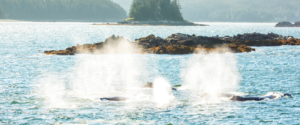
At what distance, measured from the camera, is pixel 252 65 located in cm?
4512

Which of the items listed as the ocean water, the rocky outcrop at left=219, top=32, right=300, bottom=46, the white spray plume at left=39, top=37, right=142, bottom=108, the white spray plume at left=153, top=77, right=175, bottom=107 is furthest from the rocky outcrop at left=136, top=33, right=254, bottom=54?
the white spray plume at left=153, top=77, right=175, bottom=107

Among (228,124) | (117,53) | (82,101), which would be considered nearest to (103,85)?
(82,101)

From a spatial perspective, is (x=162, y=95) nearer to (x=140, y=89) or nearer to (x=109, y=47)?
(x=140, y=89)

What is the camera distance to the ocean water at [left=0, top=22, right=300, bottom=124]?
20516 millimetres

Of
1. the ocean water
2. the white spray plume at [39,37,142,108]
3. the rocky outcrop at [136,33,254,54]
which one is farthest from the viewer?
the rocky outcrop at [136,33,254,54]

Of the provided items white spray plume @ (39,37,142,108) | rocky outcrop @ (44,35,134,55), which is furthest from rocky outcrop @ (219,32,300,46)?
white spray plume @ (39,37,142,108)

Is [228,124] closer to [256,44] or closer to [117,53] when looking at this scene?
[117,53]

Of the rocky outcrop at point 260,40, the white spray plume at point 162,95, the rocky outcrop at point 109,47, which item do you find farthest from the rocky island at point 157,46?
the white spray plume at point 162,95

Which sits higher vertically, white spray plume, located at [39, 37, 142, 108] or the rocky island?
the rocky island

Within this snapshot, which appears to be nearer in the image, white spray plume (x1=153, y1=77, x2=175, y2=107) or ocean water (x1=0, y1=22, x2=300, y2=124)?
ocean water (x1=0, y1=22, x2=300, y2=124)

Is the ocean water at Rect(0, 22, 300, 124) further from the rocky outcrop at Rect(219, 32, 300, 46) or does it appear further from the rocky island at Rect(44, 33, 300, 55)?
the rocky outcrop at Rect(219, 32, 300, 46)

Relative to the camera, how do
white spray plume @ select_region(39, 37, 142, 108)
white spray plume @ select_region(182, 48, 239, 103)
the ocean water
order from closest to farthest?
1. the ocean water
2. white spray plume @ select_region(39, 37, 142, 108)
3. white spray plume @ select_region(182, 48, 239, 103)

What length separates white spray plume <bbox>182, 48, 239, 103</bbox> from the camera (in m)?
29.0

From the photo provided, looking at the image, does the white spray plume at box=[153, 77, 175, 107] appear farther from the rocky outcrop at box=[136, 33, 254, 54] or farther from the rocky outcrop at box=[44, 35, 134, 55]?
the rocky outcrop at box=[44, 35, 134, 55]
